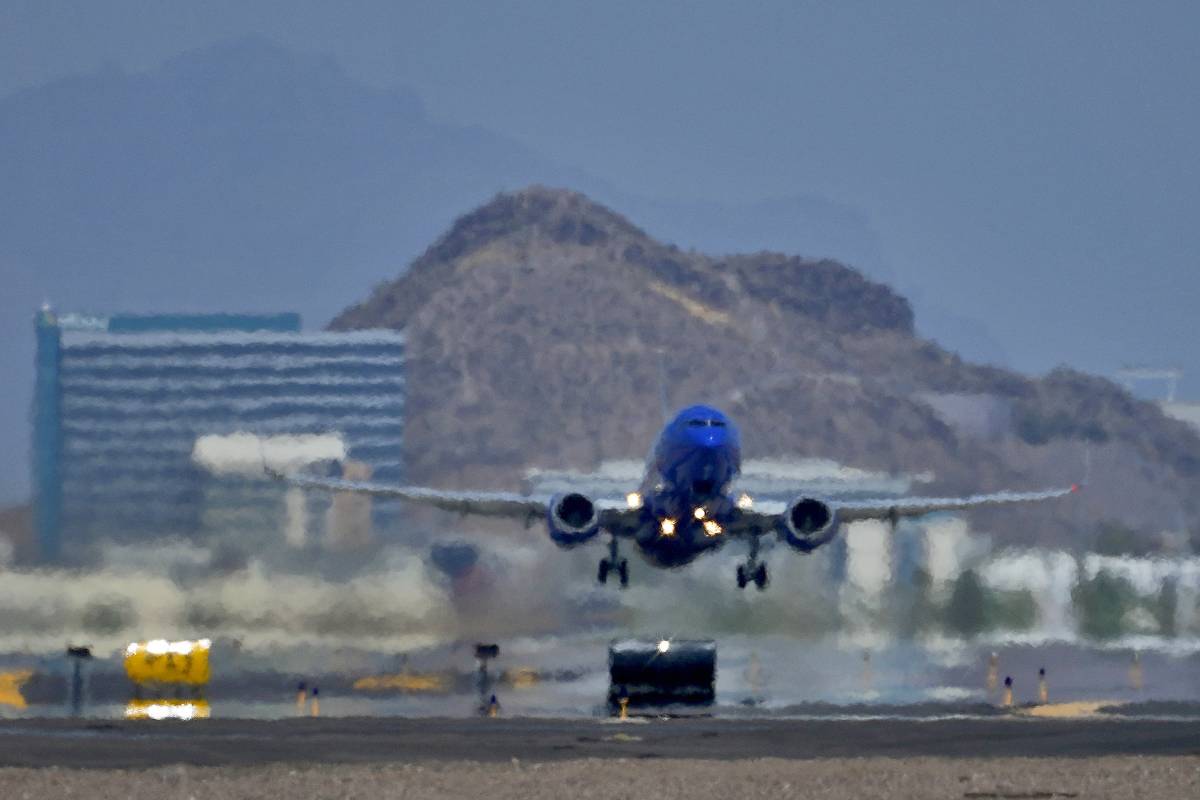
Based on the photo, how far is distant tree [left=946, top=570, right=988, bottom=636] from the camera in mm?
72875

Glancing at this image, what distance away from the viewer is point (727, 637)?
238 ft

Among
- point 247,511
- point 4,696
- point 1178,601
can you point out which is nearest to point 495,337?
point 247,511

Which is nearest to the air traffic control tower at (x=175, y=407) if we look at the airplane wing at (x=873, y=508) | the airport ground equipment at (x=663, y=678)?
the airplane wing at (x=873, y=508)

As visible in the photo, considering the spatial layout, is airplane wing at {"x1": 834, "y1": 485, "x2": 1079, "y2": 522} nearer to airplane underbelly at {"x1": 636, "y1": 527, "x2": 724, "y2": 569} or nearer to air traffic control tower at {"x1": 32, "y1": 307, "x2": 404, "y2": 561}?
airplane underbelly at {"x1": 636, "y1": 527, "x2": 724, "y2": 569}

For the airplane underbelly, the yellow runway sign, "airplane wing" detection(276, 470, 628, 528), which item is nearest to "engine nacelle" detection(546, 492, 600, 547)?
"airplane wing" detection(276, 470, 628, 528)

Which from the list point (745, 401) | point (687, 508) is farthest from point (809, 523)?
point (745, 401)

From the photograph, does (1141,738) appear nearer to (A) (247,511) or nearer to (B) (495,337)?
(A) (247,511)

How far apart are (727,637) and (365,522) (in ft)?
49.4

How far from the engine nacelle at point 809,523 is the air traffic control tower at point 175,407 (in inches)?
832

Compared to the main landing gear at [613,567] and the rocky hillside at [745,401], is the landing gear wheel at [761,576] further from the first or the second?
→ the rocky hillside at [745,401]

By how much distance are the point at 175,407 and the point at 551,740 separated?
83.6 metres

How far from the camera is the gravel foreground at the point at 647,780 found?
125ft

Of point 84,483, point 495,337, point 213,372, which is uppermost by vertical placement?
point 495,337

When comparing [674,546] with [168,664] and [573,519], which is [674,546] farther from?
[168,664]
